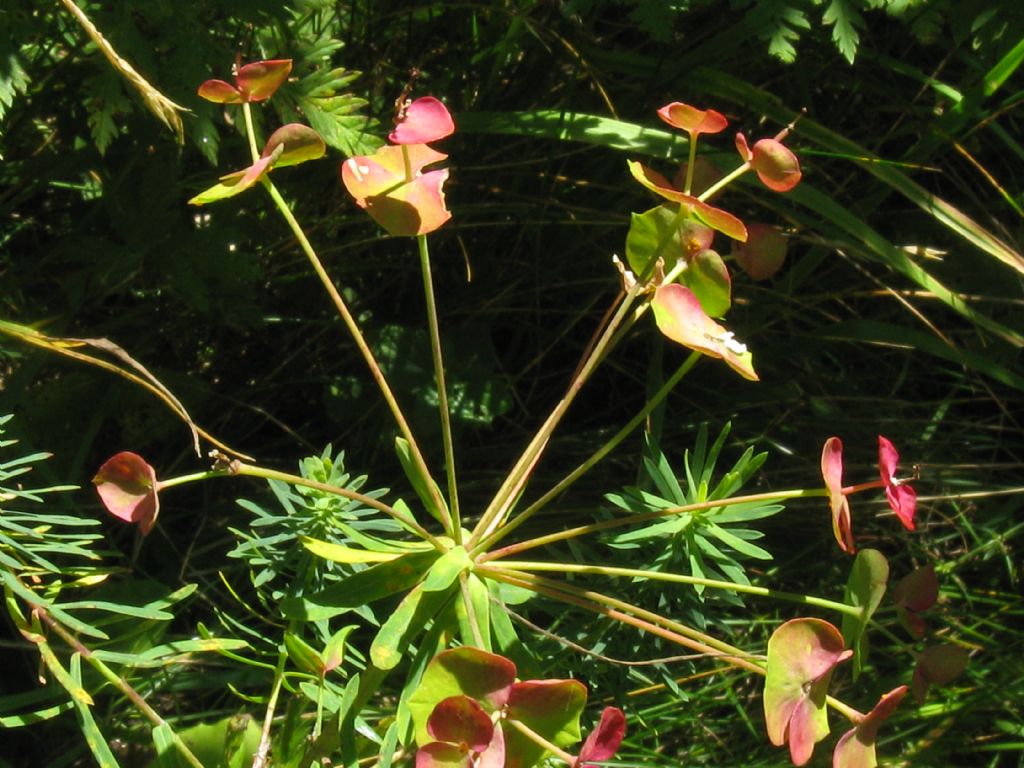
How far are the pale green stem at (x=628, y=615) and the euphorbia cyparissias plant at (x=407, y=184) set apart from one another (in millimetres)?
360

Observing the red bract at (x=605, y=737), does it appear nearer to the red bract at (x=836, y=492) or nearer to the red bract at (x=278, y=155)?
the red bract at (x=836, y=492)

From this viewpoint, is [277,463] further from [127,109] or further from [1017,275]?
Answer: [1017,275]

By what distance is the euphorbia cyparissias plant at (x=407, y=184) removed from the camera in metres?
1.02

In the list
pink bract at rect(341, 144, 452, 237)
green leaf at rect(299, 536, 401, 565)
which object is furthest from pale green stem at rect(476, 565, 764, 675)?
pink bract at rect(341, 144, 452, 237)

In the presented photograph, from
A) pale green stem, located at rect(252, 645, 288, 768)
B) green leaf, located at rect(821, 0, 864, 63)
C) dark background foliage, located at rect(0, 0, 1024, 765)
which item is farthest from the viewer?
dark background foliage, located at rect(0, 0, 1024, 765)

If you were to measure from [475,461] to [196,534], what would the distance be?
451 mm

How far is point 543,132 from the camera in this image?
159cm

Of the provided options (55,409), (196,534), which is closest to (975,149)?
(196,534)

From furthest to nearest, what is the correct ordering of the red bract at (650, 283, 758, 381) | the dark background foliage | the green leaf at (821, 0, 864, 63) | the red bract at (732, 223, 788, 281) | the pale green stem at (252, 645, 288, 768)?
the dark background foliage < the green leaf at (821, 0, 864, 63) < the red bract at (732, 223, 788, 281) < the pale green stem at (252, 645, 288, 768) < the red bract at (650, 283, 758, 381)

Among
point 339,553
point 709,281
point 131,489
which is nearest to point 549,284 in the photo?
point 709,281

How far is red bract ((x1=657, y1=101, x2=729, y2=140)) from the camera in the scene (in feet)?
3.32

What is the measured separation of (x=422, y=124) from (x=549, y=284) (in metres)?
0.75

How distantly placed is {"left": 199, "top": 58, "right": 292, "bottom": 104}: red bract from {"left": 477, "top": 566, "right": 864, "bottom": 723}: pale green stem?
53 cm

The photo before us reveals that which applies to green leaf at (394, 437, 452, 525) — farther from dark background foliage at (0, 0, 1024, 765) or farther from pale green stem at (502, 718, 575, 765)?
dark background foliage at (0, 0, 1024, 765)
